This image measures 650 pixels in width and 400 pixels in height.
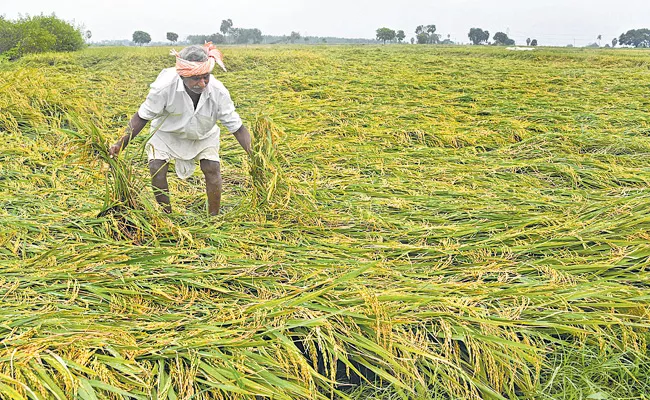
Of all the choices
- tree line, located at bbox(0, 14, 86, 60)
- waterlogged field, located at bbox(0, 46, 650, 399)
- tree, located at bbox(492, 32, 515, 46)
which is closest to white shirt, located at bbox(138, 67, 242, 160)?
waterlogged field, located at bbox(0, 46, 650, 399)

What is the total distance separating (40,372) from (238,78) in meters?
7.57

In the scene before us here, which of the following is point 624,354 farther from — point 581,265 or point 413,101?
point 413,101

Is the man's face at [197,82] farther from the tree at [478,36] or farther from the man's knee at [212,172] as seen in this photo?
the tree at [478,36]

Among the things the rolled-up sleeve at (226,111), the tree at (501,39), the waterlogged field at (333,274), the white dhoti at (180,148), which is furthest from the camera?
the tree at (501,39)

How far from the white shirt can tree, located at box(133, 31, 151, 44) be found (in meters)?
80.1

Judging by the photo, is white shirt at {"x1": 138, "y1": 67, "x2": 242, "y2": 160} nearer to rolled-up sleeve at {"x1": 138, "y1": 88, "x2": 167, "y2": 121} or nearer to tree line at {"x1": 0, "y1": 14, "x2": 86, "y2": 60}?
rolled-up sleeve at {"x1": 138, "y1": 88, "x2": 167, "y2": 121}

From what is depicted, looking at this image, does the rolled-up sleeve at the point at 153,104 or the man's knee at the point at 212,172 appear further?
the man's knee at the point at 212,172

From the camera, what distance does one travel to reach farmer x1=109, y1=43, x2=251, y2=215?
2.42m

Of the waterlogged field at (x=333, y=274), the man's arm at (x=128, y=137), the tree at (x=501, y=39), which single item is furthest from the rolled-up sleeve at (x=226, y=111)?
the tree at (x=501, y=39)

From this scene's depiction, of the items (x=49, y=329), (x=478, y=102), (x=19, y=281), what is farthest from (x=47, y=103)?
(x=478, y=102)

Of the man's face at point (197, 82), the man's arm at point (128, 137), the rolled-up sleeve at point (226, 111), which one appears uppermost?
the man's face at point (197, 82)

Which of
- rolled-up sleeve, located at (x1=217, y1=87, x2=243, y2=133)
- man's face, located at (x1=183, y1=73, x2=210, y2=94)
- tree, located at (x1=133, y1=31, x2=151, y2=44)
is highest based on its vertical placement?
man's face, located at (x1=183, y1=73, x2=210, y2=94)

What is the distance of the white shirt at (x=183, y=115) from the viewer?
248 centimetres

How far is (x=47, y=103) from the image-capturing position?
17.0 feet
